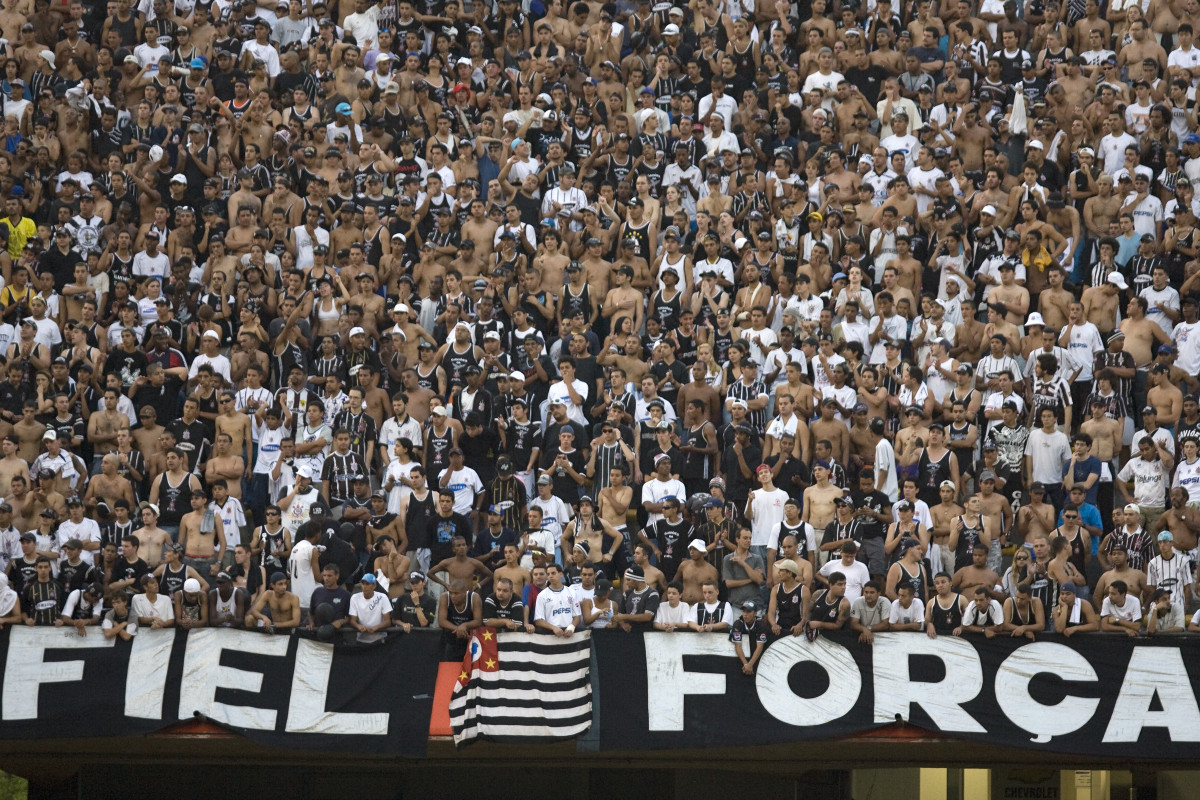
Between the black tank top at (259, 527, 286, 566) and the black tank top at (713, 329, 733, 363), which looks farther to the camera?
the black tank top at (713, 329, 733, 363)

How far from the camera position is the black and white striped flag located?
637 inches

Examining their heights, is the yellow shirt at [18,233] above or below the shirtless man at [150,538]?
above

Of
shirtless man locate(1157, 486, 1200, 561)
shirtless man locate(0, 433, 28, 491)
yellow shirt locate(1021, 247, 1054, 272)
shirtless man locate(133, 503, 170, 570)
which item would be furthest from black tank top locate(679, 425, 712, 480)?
shirtless man locate(0, 433, 28, 491)

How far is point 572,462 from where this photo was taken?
18.7 m

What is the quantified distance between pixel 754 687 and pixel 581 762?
86.3 inches

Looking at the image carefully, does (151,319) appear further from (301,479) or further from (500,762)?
(500,762)

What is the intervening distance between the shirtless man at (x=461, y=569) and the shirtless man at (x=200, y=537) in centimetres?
237

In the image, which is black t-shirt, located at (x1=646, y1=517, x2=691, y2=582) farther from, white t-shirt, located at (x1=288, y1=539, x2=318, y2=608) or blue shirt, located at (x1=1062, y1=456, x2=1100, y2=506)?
blue shirt, located at (x1=1062, y1=456, x2=1100, y2=506)

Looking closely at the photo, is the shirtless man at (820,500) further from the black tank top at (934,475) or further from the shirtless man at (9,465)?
the shirtless man at (9,465)

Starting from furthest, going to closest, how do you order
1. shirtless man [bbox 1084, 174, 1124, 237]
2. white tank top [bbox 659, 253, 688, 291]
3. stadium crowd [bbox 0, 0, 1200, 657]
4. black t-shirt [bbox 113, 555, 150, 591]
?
shirtless man [bbox 1084, 174, 1124, 237] < white tank top [bbox 659, 253, 688, 291] < stadium crowd [bbox 0, 0, 1200, 657] < black t-shirt [bbox 113, 555, 150, 591]

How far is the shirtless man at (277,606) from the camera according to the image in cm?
1670

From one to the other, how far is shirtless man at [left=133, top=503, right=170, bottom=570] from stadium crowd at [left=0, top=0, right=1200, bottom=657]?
0.05 m

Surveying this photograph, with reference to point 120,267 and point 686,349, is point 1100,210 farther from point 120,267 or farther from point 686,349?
point 120,267

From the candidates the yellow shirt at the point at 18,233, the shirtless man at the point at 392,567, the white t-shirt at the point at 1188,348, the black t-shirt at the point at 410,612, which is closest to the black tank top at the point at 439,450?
the shirtless man at the point at 392,567
